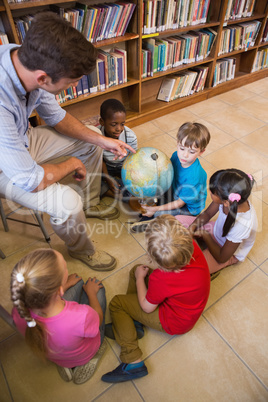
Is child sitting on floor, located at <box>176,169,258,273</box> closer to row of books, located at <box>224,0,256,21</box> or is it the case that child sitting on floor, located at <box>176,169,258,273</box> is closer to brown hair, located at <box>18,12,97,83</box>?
brown hair, located at <box>18,12,97,83</box>

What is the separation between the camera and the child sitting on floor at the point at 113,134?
7.50 feet

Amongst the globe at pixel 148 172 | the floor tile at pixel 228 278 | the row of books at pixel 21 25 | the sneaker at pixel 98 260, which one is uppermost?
the row of books at pixel 21 25

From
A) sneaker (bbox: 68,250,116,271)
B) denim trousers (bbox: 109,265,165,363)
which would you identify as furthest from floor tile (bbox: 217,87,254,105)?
denim trousers (bbox: 109,265,165,363)

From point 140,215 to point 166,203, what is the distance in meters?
0.29

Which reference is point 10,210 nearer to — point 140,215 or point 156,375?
point 140,215

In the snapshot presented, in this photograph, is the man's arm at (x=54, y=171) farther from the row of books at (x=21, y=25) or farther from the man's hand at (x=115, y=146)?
the row of books at (x=21, y=25)

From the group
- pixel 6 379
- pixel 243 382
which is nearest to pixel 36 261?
pixel 6 379

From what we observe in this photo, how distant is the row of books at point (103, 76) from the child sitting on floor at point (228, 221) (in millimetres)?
1895

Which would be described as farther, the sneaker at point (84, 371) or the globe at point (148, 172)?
the globe at point (148, 172)

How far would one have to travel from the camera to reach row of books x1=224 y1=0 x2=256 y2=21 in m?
3.64

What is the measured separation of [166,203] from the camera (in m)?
2.31

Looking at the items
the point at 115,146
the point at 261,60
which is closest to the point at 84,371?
the point at 115,146

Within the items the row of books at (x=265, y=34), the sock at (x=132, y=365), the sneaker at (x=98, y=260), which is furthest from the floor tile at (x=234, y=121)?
the sock at (x=132, y=365)

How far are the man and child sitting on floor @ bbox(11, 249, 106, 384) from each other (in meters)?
0.54
